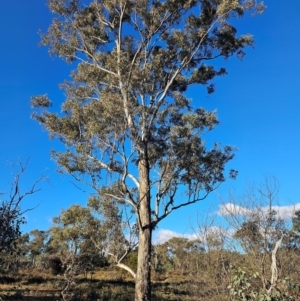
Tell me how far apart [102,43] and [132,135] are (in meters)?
4.07

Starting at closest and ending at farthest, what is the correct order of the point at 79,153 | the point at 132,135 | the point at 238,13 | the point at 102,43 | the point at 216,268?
the point at 216,268 → the point at 132,135 → the point at 79,153 → the point at 238,13 → the point at 102,43

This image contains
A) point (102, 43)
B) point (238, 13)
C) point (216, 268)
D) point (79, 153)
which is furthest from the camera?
point (102, 43)

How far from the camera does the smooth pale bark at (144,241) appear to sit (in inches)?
342

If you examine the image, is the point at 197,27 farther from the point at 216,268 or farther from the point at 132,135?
the point at 216,268

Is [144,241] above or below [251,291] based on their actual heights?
above

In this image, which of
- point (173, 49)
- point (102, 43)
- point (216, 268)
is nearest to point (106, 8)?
point (102, 43)

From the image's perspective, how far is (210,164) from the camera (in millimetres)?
11570

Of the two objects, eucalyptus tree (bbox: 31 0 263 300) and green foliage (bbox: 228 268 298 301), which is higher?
eucalyptus tree (bbox: 31 0 263 300)

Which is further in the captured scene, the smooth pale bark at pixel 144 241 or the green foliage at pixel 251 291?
the smooth pale bark at pixel 144 241

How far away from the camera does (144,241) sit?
29.8 ft

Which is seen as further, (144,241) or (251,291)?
(144,241)

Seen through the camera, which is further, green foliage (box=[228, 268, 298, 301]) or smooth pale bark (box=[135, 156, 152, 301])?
smooth pale bark (box=[135, 156, 152, 301])

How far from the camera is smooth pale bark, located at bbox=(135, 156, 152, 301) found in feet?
28.5

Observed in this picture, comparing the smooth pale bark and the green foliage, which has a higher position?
the smooth pale bark
